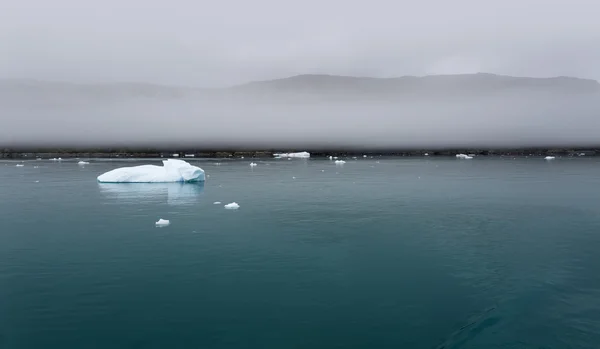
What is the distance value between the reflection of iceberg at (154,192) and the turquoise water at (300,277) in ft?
12.0

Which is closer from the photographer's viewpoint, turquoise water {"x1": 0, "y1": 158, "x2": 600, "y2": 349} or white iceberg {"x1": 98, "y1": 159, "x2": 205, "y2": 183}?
turquoise water {"x1": 0, "y1": 158, "x2": 600, "y2": 349}

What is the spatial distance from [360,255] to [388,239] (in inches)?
108

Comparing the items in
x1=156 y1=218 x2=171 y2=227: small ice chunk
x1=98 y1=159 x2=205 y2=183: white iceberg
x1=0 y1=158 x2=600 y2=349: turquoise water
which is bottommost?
x1=0 y1=158 x2=600 y2=349: turquoise water

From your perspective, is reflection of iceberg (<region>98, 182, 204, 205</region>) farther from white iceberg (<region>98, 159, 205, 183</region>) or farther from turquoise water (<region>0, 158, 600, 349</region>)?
turquoise water (<region>0, 158, 600, 349</region>)

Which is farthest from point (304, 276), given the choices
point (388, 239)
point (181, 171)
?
point (181, 171)

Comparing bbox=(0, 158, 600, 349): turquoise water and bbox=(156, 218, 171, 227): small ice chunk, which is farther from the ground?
bbox=(156, 218, 171, 227): small ice chunk

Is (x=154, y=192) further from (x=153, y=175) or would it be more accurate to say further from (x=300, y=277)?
(x=300, y=277)

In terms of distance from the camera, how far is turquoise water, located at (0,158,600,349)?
877 cm

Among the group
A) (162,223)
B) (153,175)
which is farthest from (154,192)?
(162,223)

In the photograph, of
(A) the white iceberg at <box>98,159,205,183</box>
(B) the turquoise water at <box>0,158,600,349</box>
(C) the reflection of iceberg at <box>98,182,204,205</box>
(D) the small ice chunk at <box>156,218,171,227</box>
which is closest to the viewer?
(B) the turquoise water at <box>0,158,600,349</box>

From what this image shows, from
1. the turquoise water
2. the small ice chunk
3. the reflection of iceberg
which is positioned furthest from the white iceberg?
the small ice chunk

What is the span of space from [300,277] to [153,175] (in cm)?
2928

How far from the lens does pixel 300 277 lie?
40.0 ft

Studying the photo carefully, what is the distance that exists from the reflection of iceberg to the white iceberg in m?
0.44
